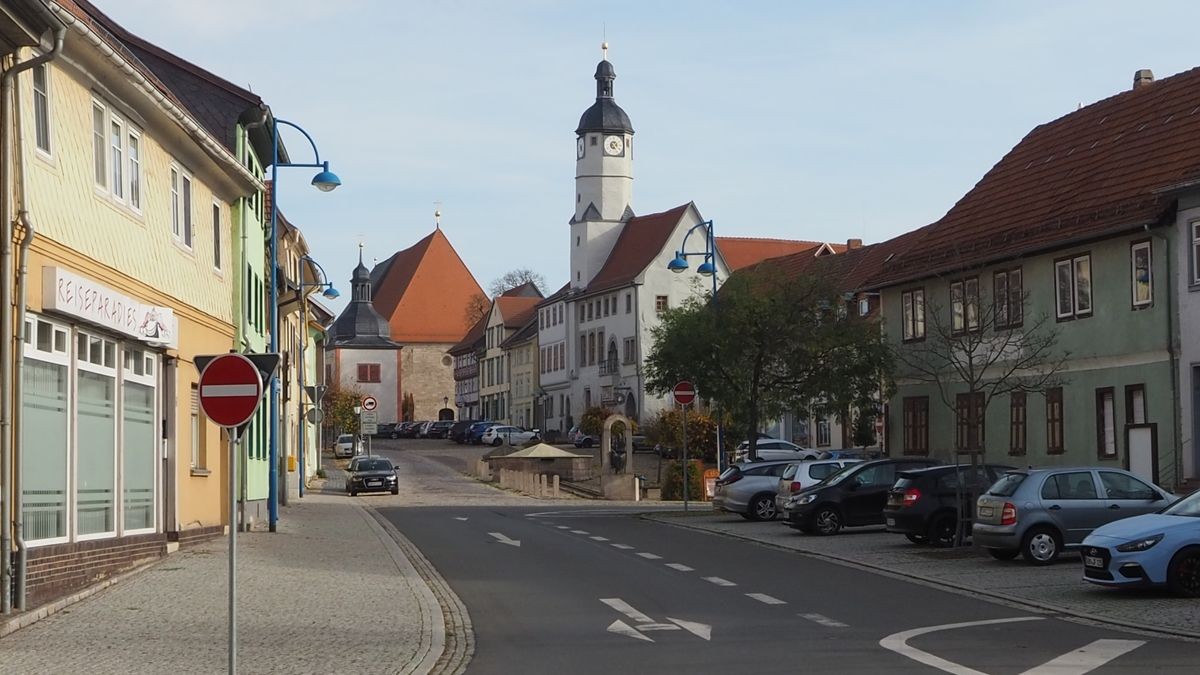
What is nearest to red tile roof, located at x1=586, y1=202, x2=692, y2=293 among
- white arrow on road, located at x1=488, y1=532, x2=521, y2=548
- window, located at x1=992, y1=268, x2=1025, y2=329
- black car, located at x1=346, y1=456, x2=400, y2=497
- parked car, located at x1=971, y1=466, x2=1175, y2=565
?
black car, located at x1=346, y1=456, x2=400, y2=497

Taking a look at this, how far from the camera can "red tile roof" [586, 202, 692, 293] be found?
4114 inches

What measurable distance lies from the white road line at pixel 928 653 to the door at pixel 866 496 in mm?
14993

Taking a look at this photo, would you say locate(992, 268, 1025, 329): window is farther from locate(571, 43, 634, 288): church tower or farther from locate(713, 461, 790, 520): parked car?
locate(571, 43, 634, 288): church tower

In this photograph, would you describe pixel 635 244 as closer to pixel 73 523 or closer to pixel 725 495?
pixel 725 495

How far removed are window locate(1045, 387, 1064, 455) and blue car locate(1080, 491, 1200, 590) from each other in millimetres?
18571

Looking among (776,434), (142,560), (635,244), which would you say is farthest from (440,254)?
(142,560)

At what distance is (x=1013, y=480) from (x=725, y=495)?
14646 millimetres

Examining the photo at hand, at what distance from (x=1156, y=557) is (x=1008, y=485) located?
5.65 metres

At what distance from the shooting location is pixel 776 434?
82.7 meters

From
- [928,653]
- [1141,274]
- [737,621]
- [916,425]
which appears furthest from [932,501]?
[916,425]

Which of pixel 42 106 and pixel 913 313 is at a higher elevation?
pixel 42 106

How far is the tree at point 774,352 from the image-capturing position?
4244cm

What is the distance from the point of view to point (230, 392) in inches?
458

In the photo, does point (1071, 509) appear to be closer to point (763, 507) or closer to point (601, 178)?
point (763, 507)
